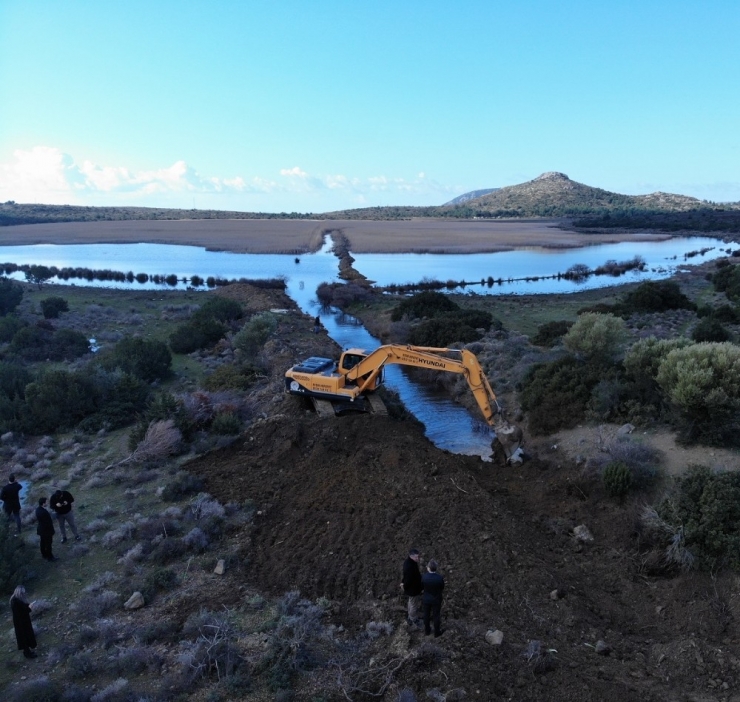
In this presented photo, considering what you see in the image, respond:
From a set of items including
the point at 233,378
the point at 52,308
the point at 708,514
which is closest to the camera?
the point at 708,514

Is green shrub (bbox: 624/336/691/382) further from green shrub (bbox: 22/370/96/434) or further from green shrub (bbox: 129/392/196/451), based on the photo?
green shrub (bbox: 22/370/96/434)

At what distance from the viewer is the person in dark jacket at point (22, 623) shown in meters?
8.45

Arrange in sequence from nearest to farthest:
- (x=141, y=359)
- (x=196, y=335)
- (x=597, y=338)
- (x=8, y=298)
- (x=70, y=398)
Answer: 1. (x=70, y=398)
2. (x=597, y=338)
3. (x=141, y=359)
4. (x=196, y=335)
5. (x=8, y=298)

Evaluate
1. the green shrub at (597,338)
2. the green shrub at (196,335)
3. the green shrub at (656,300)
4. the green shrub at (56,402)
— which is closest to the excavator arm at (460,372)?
the green shrub at (597,338)

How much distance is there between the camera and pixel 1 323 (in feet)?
99.8

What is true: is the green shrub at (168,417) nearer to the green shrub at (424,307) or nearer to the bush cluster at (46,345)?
the bush cluster at (46,345)

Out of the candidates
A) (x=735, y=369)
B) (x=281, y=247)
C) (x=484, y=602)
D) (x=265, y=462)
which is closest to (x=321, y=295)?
(x=265, y=462)

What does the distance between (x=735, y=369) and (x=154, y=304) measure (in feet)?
128

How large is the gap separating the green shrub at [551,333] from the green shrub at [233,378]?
47.6 ft

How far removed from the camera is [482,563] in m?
10.7

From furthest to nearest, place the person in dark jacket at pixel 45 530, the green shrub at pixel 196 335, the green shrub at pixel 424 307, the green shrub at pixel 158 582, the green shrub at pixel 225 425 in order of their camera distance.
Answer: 1. the green shrub at pixel 424 307
2. the green shrub at pixel 196 335
3. the green shrub at pixel 225 425
4. the person in dark jacket at pixel 45 530
5. the green shrub at pixel 158 582

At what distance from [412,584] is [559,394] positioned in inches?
430

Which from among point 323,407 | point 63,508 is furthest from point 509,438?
point 63,508

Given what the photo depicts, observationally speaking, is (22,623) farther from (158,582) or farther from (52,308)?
(52,308)
